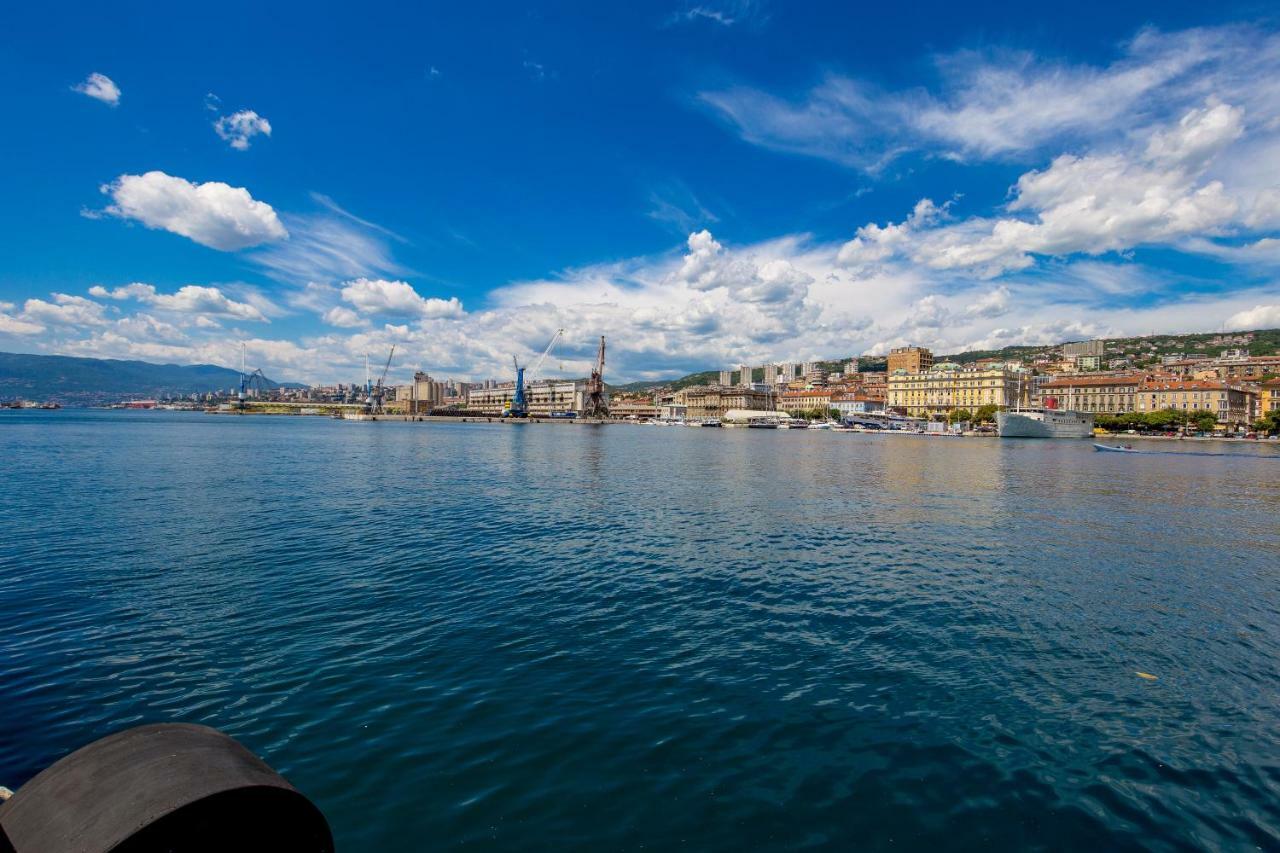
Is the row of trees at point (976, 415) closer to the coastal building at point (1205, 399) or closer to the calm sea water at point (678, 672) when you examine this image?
the coastal building at point (1205, 399)

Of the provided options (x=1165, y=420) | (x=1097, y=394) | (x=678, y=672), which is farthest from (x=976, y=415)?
(x=678, y=672)

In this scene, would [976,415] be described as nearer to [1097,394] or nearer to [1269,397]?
[1097,394]

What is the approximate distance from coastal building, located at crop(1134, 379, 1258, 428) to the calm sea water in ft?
566

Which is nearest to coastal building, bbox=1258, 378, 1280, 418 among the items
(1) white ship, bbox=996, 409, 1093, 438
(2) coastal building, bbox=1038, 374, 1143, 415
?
(2) coastal building, bbox=1038, 374, 1143, 415

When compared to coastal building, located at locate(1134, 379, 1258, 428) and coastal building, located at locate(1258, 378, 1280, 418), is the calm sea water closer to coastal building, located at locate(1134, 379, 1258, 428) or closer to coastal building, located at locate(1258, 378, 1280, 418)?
coastal building, located at locate(1134, 379, 1258, 428)

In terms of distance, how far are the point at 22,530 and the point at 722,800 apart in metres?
27.7

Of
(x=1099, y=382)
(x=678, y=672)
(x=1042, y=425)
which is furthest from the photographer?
(x=1099, y=382)

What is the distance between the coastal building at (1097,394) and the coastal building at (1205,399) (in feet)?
22.4

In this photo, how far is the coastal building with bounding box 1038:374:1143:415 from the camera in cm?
17612

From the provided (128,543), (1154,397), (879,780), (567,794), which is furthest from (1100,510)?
(1154,397)

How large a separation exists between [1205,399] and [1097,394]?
1200 inches

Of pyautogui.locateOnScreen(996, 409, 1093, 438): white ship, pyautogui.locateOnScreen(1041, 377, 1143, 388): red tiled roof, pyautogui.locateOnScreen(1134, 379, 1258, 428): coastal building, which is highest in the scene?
pyautogui.locateOnScreen(1041, 377, 1143, 388): red tiled roof

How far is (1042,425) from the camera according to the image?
13775 centimetres

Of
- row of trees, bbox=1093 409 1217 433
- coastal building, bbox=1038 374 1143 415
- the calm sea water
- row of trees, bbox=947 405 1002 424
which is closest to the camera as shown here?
the calm sea water
